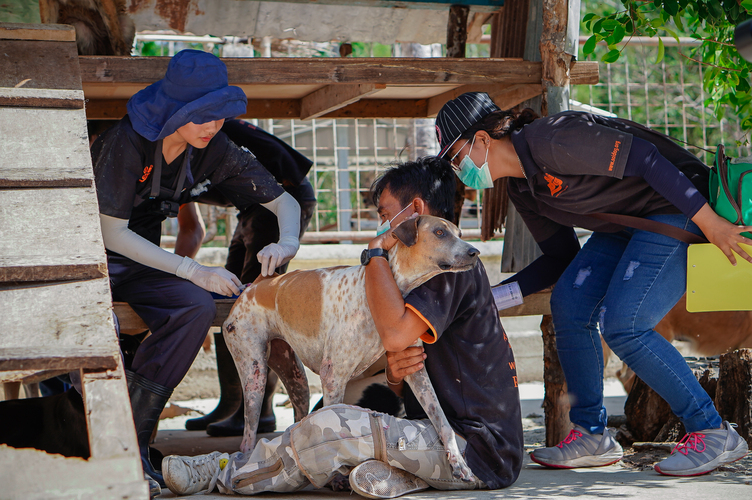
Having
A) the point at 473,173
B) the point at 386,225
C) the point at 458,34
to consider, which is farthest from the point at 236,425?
the point at 458,34

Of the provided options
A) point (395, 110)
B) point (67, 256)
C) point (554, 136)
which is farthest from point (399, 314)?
point (395, 110)

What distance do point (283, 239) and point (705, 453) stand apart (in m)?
2.10

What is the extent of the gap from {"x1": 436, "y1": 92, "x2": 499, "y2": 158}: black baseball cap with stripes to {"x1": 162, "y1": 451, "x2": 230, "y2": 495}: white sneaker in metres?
1.63

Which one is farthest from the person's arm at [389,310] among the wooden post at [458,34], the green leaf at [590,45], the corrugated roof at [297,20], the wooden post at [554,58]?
the corrugated roof at [297,20]

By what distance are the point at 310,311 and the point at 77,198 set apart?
1028 millimetres

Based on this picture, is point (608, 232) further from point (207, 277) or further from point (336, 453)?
point (207, 277)

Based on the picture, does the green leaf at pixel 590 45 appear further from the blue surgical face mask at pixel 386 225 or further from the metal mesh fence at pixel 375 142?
the metal mesh fence at pixel 375 142

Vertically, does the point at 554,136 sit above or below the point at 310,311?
above

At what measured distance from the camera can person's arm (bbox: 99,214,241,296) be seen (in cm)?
332

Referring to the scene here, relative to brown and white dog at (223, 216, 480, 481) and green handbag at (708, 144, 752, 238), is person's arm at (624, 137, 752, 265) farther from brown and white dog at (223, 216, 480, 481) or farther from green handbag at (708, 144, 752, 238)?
brown and white dog at (223, 216, 480, 481)

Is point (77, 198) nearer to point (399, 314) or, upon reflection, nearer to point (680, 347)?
point (399, 314)

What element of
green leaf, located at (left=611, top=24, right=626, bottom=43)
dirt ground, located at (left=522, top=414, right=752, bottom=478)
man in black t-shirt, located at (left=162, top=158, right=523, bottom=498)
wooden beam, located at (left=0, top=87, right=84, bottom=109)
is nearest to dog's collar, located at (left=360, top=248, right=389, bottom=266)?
man in black t-shirt, located at (left=162, top=158, right=523, bottom=498)

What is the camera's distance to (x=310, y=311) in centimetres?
311

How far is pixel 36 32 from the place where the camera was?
377 cm
